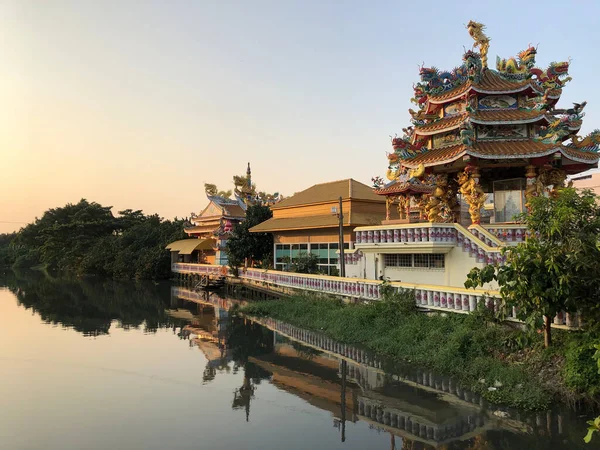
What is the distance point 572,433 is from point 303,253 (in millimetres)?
18932

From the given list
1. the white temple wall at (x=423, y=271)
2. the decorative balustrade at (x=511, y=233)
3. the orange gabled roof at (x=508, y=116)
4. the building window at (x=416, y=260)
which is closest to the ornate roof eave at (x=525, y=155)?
the orange gabled roof at (x=508, y=116)

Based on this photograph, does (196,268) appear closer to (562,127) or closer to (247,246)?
(247,246)

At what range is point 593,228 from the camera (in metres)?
8.05

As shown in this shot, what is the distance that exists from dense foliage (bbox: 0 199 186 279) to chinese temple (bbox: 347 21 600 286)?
107 feet

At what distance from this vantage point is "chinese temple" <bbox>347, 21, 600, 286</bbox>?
13.6 meters

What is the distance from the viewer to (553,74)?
649 inches

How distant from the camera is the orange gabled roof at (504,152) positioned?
13.7m

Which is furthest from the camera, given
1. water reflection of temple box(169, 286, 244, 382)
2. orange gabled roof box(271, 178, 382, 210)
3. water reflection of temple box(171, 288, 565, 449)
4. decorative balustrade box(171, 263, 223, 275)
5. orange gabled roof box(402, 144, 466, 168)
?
decorative balustrade box(171, 263, 223, 275)

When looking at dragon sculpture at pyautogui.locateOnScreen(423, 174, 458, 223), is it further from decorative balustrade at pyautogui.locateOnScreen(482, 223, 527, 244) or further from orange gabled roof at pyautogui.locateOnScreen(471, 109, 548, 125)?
decorative balustrade at pyautogui.locateOnScreen(482, 223, 527, 244)

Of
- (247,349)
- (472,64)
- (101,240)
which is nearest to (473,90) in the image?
(472,64)

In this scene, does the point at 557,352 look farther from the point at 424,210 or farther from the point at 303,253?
the point at 303,253

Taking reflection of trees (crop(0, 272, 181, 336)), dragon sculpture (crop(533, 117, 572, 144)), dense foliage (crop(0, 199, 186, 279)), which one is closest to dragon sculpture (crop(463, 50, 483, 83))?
dragon sculpture (crop(533, 117, 572, 144))

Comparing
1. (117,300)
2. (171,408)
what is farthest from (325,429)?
A: (117,300)

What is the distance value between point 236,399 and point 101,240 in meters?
49.8
